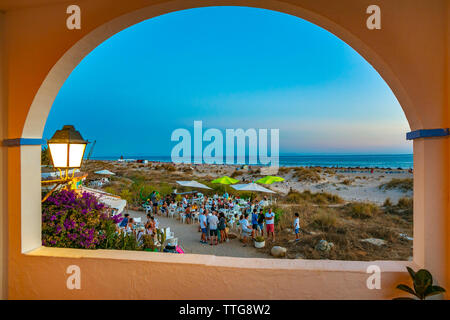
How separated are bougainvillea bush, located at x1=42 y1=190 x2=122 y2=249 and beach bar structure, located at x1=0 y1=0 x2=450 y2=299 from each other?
0.38ft

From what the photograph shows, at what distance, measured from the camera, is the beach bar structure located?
1.97m

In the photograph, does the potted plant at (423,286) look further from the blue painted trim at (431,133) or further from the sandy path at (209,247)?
the sandy path at (209,247)

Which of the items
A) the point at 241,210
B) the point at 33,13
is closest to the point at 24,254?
the point at 33,13

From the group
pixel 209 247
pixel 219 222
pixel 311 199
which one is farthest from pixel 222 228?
pixel 311 199

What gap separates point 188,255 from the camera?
2365 mm

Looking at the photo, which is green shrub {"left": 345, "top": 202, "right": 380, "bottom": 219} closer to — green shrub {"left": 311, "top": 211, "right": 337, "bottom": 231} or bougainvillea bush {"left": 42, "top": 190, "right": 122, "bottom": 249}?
green shrub {"left": 311, "top": 211, "right": 337, "bottom": 231}

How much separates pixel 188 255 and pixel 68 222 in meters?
1.37

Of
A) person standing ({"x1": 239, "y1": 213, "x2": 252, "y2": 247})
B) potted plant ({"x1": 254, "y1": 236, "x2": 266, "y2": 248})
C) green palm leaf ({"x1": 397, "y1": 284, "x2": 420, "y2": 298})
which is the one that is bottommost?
potted plant ({"x1": 254, "y1": 236, "x2": 266, "y2": 248})

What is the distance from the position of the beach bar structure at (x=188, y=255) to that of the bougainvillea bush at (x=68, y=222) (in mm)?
115

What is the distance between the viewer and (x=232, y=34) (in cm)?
3048

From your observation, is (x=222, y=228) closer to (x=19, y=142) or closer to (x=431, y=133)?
(x=19, y=142)

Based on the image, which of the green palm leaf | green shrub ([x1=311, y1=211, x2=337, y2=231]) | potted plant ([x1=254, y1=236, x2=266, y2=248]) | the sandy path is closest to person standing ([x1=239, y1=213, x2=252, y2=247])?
the sandy path

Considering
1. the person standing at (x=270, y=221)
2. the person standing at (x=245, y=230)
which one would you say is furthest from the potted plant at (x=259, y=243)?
the person standing at (x=270, y=221)

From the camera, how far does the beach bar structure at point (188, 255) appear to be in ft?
6.46
